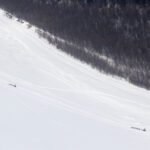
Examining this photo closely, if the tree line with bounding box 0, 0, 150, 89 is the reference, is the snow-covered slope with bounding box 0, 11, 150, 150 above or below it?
above

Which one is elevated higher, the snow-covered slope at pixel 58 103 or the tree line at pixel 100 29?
the snow-covered slope at pixel 58 103

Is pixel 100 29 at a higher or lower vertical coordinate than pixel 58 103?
lower

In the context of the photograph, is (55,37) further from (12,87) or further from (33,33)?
(12,87)

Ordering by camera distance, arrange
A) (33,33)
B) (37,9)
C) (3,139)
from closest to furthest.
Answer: (3,139) < (33,33) < (37,9)

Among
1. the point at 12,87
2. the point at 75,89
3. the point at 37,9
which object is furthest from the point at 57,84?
the point at 37,9

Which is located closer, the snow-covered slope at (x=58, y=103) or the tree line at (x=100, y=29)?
the snow-covered slope at (x=58, y=103)

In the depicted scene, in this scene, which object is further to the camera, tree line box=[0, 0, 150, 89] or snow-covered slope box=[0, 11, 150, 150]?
tree line box=[0, 0, 150, 89]

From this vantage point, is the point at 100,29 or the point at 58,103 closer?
the point at 58,103

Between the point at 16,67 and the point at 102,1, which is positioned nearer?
the point at 16,67
